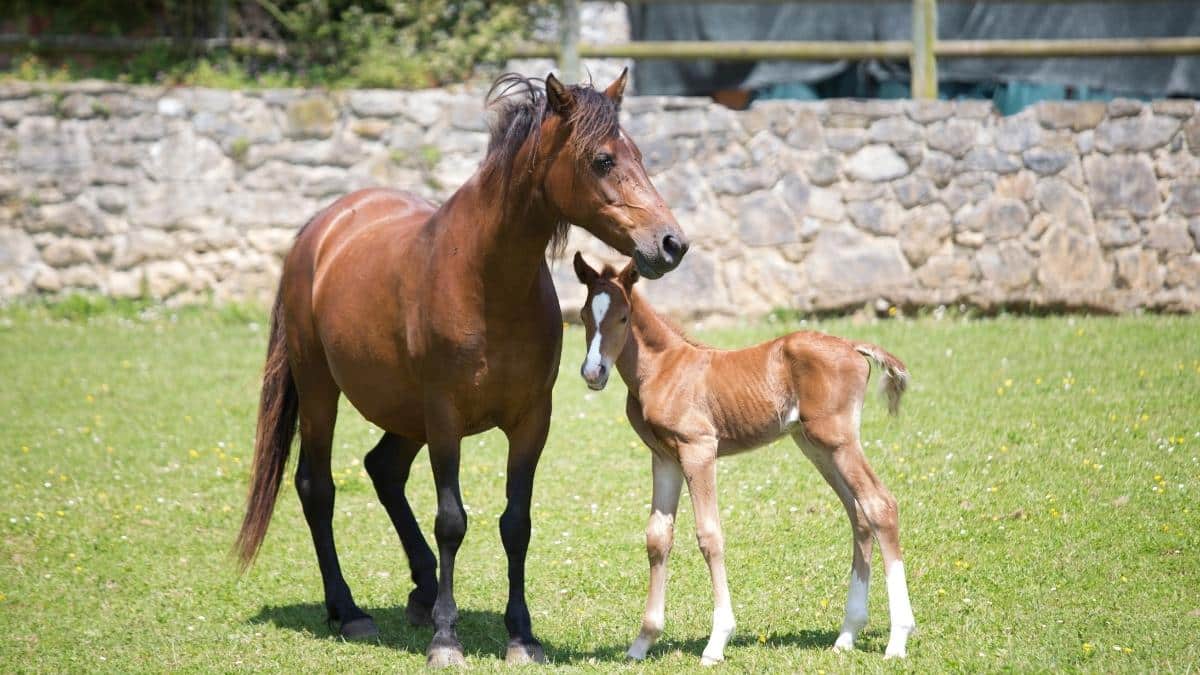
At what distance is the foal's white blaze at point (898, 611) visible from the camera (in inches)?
194

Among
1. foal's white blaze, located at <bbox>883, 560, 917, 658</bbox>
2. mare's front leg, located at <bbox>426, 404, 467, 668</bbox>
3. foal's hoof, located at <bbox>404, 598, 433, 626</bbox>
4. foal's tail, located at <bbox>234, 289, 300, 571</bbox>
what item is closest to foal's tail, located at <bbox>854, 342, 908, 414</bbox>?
foal's white blaze, located at <bbox>883, 560, 917, 658</bbox>

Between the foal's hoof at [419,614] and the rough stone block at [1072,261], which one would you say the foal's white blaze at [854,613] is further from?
the rough stone block at [1072,261]

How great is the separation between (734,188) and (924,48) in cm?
241

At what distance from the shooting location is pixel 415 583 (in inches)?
250

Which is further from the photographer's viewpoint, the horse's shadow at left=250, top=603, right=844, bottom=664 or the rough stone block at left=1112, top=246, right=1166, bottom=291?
the rough stone block at left=1112, top=246, right=1166, bottom=291

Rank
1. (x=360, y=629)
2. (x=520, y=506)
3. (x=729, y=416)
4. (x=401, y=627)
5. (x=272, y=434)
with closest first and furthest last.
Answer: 1. (x=729, y=416)
2. (x=520, y=506)
3. (x=360, y=629)
4. (x=401, y=627)
5. (x=272, y=434)

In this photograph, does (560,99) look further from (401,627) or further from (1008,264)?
(1008,264)

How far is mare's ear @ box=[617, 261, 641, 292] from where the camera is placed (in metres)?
5.11

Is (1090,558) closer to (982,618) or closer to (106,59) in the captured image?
(982,618)

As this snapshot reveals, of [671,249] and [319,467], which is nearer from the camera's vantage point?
[671,249]

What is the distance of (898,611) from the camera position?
495cm

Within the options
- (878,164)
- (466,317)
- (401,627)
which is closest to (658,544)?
(466,317)

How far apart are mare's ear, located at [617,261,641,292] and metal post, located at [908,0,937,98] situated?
8242 mm

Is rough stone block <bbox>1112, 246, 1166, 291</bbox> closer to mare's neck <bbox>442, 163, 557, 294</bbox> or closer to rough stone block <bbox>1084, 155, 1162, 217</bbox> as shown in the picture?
rough stone block <bbox>1084, 155, 1162, 217</bbox>
